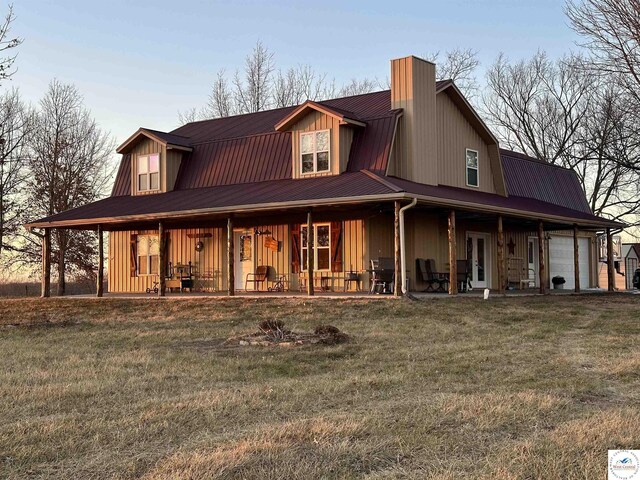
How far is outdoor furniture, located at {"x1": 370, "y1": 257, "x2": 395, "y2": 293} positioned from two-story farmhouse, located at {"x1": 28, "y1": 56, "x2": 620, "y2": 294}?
0.52ft

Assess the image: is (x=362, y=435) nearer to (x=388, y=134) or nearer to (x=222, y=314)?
(x=222, y=314)

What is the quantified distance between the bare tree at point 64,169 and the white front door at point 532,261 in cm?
1848

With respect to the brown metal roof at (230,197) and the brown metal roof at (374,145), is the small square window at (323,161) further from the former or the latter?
the brown metal roof at (374,145)

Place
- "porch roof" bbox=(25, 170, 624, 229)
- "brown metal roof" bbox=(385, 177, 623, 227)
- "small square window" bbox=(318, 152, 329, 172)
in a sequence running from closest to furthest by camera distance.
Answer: "porch roof" bbox=(25, 170, 624, 229)
"brown metal roof" bbox=(385, 177, 623, 227)
"small square window" bbox=(318, 152, 329, 172)

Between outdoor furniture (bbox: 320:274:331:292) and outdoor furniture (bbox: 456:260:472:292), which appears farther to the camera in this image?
outdoor furniture (bbox: 320:274:331:292)

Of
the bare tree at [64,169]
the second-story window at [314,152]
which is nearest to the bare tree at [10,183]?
the bare tree at [64,169]

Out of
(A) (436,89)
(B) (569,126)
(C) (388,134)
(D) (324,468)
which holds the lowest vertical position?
(D) (324,468)

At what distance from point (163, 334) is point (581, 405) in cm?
795

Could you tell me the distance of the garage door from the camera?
2580cm

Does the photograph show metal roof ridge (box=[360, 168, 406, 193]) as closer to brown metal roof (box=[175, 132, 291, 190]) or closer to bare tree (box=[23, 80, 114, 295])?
brown metal roof (box=[175, 132, 291, 190])

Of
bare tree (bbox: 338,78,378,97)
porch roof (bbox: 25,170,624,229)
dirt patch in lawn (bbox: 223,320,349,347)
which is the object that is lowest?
dirt patch in lawn (bbox: 223,320,349,347)

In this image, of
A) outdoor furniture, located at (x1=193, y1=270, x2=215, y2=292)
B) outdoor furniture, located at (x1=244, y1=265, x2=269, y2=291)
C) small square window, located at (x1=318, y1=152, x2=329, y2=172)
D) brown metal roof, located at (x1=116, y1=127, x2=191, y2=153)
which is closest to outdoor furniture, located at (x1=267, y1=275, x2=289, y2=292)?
outdoor furniture, located at (x1=244, y1=265, x2=269, y2=291)

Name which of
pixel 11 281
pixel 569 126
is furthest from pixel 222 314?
pixel 569 126

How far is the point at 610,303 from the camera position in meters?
17.3
